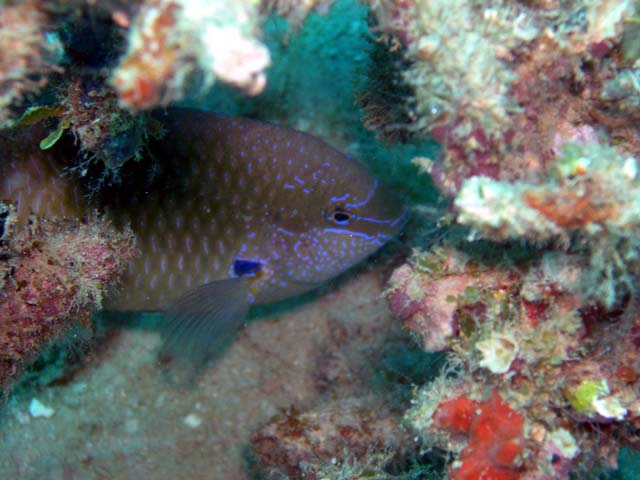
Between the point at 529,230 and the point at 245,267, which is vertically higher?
the point at 529,230

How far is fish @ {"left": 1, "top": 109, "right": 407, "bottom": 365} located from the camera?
3850 millimetres

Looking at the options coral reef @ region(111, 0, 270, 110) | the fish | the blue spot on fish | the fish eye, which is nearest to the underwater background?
coral reef @ region(111, 0, 270, 110)

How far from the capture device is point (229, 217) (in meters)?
4.06

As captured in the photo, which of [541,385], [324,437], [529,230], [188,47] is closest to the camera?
[188,47]

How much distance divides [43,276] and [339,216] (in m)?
2.25

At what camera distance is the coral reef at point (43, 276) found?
271cm

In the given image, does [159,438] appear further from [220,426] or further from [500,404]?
[500,404]

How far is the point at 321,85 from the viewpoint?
208 inches

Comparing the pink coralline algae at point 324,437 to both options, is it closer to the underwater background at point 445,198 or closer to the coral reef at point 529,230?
the underwater background at point 445,198

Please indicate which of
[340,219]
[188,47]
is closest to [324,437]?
[340,219]

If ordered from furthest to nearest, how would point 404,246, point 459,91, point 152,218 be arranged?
1. point 404,246
2. point 152,218
3. point 459,91

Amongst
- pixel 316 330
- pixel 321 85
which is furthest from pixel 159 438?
pixel 321 85

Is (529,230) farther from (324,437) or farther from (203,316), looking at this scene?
(203,316)

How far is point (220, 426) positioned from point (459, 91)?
4321 millimetres
